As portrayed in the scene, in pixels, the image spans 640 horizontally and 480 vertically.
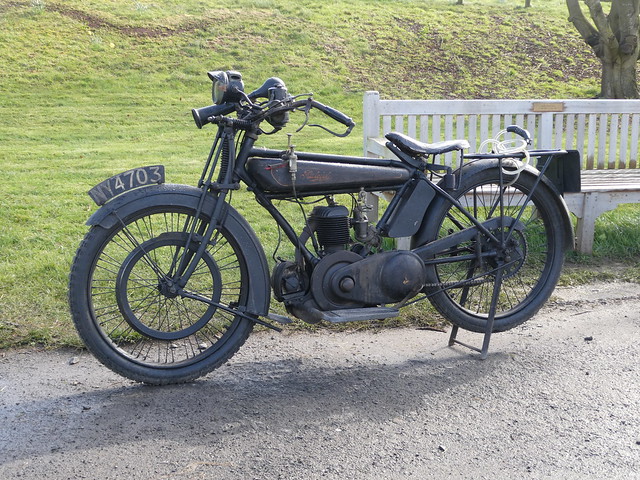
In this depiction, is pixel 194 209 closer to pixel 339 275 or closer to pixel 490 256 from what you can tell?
pixel 339 275

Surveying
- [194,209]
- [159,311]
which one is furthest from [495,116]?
[159,311]

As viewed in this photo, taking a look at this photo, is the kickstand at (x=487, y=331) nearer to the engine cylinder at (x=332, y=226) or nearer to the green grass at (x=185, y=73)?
the engine cylinder at (x=332, y=226)

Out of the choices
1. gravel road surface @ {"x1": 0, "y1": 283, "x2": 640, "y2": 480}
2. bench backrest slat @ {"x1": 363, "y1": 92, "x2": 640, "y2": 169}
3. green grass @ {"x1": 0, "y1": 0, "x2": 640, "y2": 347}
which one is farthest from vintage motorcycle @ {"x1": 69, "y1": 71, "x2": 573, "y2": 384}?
bench backrest slat @ {"x1": 363, "y1": 92, "x2": 640, "y2": 169}

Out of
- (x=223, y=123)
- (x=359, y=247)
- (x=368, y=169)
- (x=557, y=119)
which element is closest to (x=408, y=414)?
(x=359, y=247)

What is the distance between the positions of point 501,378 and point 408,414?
711 mm

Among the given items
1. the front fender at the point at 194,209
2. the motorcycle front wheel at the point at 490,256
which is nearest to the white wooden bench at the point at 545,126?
the motorcycle front wheel at the point at 490,256

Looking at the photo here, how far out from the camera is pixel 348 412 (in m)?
3.81

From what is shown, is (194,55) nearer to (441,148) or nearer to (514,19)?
(514,19)

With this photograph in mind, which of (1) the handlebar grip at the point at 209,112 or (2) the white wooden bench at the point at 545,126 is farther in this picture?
(2) the white wooden bench at the point at 545,126

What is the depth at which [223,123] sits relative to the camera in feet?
13.3

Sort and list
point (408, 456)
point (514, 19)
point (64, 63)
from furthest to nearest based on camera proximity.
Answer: point (514, 19) < point (64, 63) < point (408, 456)

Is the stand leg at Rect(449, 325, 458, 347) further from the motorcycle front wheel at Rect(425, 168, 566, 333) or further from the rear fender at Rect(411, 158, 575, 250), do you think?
the rear fender at Rect(411, 158, 575, 250)

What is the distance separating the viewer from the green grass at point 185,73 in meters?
7.53

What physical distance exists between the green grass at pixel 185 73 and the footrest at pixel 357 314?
84.9 inches
